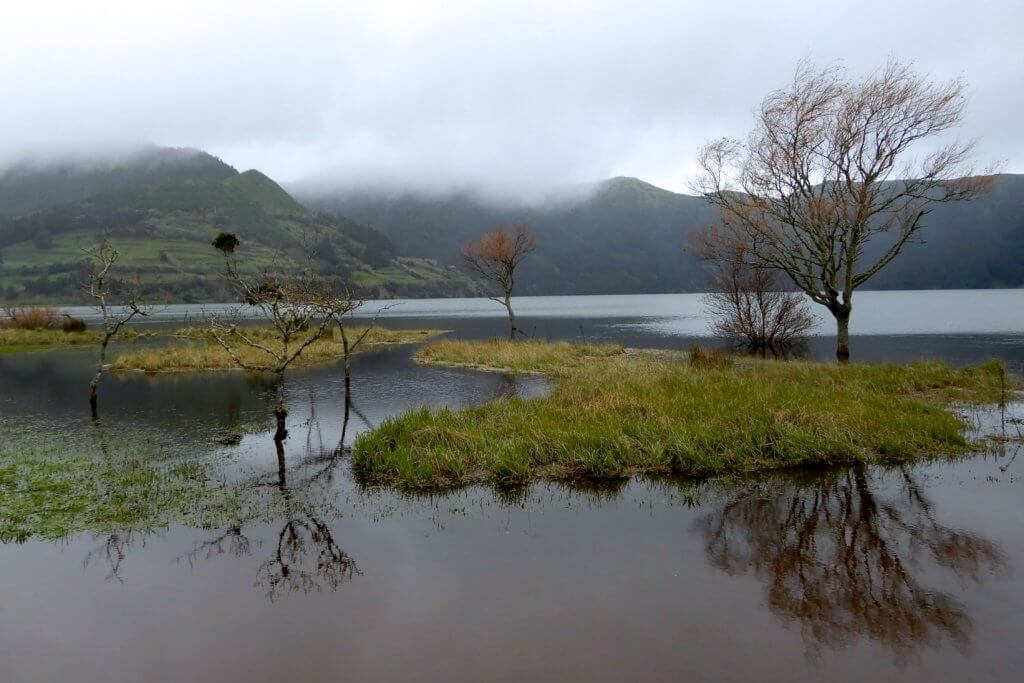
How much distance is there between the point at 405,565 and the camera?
938 cm

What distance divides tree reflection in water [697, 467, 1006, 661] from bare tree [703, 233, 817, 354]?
1385 inches

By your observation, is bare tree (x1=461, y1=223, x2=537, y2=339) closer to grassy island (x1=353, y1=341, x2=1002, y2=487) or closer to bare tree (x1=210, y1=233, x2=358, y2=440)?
bare tree (x1=210, y1=233, x2=358, y2=440)

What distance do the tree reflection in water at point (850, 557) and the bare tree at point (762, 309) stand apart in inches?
1385

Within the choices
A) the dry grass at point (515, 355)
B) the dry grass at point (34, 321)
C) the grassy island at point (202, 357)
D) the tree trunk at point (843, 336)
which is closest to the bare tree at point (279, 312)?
the grassy island at point (202, 357)

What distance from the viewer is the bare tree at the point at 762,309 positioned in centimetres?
4588

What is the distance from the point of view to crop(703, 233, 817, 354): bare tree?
4588cm

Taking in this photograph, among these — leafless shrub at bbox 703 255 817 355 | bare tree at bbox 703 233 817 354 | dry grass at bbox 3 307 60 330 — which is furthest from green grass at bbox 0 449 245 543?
dry grass at bbox 3 307 60 330

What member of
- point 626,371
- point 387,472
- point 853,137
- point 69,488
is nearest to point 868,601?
point 387,472

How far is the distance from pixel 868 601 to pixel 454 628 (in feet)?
18.3

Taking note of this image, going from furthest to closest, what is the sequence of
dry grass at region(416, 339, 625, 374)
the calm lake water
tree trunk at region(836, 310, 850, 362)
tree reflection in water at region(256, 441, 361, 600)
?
dry grass at region(416, 339, 625, 374) → tree trunk at region(836, 310, 850, 362) → tree reflection in water at region(256, 441, 361, 600) → the calm lake water

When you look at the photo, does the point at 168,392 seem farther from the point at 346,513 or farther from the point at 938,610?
the point at 938,610

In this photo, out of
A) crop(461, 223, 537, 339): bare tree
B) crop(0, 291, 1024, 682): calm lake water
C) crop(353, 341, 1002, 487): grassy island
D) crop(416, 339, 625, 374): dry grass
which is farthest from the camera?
crop(461, 223, 537, 339): bare tree

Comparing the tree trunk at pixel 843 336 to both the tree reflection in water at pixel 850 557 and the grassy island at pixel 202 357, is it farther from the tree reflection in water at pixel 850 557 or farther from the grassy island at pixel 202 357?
the grassy island at pixel 202 357

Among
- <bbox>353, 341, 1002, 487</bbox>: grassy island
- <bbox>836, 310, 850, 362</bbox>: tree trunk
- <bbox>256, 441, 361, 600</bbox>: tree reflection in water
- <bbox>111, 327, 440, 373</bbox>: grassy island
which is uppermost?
<bbox>836, 310, 850, 362</bbox>: tree trunk
